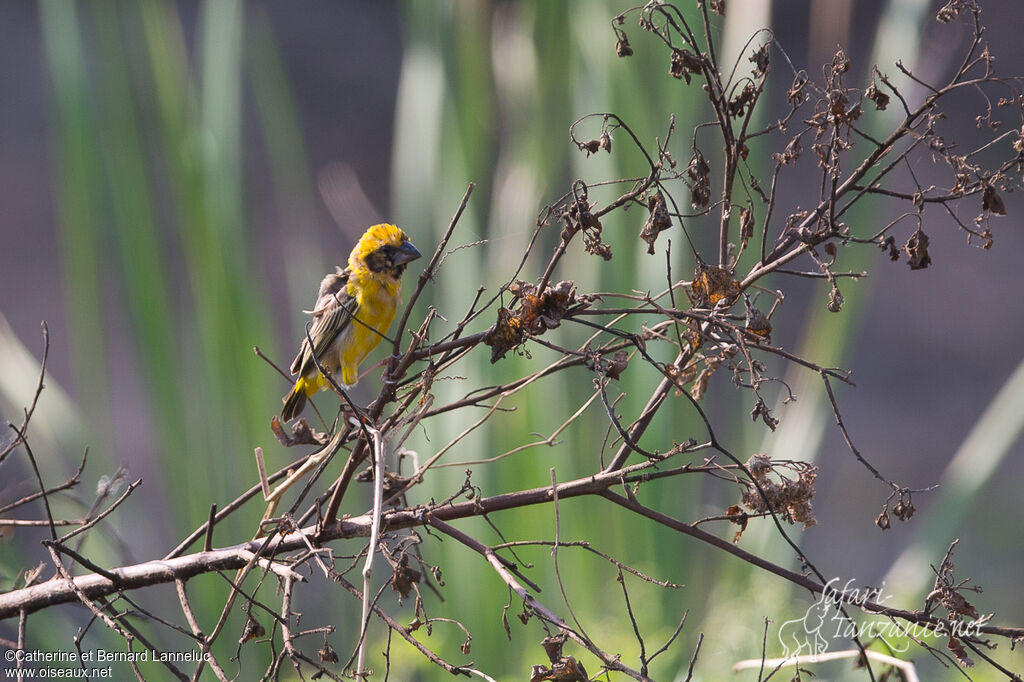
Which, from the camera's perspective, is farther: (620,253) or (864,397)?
(864,397)

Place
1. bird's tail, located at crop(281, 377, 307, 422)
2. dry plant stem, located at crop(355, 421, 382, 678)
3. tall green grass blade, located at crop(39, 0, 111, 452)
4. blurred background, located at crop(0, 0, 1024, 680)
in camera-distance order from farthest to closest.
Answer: blurred background, located at crop(0, 0, 1024, 680) → tall green grass blade, located at crop(39, 0, 111, 452) → bird's tail, located at crop(281, 377, 307, 422) → dry plant stem, located at crop(355, 421, 382, 678)

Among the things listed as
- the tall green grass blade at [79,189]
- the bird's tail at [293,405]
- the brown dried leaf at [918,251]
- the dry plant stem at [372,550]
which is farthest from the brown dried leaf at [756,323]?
the tall green grass blade at [79,189]

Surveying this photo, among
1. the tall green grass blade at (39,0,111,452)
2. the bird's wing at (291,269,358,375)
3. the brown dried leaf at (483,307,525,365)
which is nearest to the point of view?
the brown dried leaf at (483,307,525,365)

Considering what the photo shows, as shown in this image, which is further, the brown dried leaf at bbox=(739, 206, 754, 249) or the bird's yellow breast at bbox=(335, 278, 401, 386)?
the bird's yellow breast at bbox=(335, 278, 401, 386)

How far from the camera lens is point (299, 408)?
1.81 metres

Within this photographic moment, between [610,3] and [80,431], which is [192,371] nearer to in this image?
[80,431]

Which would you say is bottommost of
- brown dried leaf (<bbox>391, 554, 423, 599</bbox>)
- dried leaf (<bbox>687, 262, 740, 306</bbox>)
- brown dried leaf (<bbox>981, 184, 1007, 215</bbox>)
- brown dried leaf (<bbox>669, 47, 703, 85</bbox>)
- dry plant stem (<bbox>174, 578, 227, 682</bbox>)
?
dry plant stem (<bbox>174, 578, 227, 682</bbox>)

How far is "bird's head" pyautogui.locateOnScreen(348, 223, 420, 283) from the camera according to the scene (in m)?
1.67

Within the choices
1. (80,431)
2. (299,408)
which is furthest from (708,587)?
(80,431)

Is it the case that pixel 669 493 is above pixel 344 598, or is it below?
above

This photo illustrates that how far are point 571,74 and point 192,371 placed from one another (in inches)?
47.5

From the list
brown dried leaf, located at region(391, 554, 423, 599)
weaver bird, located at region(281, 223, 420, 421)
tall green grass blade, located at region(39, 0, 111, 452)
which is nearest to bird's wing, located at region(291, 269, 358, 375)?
weaver bird, located at region(281, 223, 420, 421)

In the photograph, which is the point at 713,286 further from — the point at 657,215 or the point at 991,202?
the point at 991,202

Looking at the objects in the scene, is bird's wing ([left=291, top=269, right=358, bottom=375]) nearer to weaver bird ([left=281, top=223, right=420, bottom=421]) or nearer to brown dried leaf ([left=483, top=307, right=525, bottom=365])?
weaver bird ([left=281, top=223, right=420, bottom=421])
